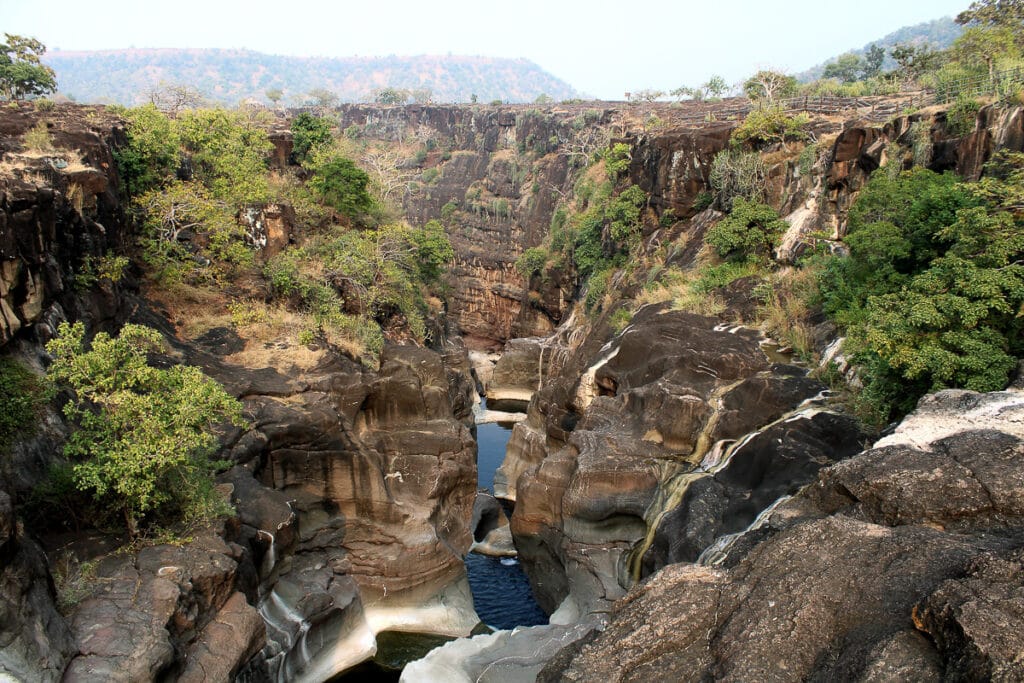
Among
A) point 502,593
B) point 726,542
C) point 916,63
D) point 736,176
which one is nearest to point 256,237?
point 502,593

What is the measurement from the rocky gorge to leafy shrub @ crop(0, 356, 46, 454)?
405 millimetres

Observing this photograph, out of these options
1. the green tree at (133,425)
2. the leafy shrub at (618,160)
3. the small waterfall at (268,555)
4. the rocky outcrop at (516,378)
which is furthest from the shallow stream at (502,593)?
the leafy shrub at (618,160)

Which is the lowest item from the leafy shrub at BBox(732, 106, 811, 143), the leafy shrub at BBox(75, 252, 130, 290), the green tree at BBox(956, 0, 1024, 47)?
the leafy shrub at BBox(75, 252, 130, 290)

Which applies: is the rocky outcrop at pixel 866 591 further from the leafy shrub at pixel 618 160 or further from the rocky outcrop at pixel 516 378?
the leafy shrub at pixel 618 160

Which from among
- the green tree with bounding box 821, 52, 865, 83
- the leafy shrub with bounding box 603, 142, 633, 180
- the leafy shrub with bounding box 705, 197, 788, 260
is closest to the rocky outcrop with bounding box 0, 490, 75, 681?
the leafy shrub with bounding box 705, 197, 788, 260

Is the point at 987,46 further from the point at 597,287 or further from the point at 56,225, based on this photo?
the point at 56,225

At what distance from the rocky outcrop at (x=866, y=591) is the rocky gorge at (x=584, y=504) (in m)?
Result: 0.03

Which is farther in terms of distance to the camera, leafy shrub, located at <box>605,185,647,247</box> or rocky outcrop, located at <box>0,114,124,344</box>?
leafy shrub, located at <box>605,185,647,247</box>

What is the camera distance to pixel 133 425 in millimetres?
11445

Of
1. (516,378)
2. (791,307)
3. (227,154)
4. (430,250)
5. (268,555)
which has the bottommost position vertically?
(516,378)

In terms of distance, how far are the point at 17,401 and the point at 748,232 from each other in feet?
69.1

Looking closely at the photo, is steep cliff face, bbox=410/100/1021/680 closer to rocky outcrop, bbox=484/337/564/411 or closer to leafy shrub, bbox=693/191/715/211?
leafy shrub, bbox=693/191/715/211

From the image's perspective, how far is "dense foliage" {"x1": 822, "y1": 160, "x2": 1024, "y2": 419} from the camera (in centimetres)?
1142

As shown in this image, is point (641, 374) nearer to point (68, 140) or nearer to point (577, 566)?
point (577, 566)
